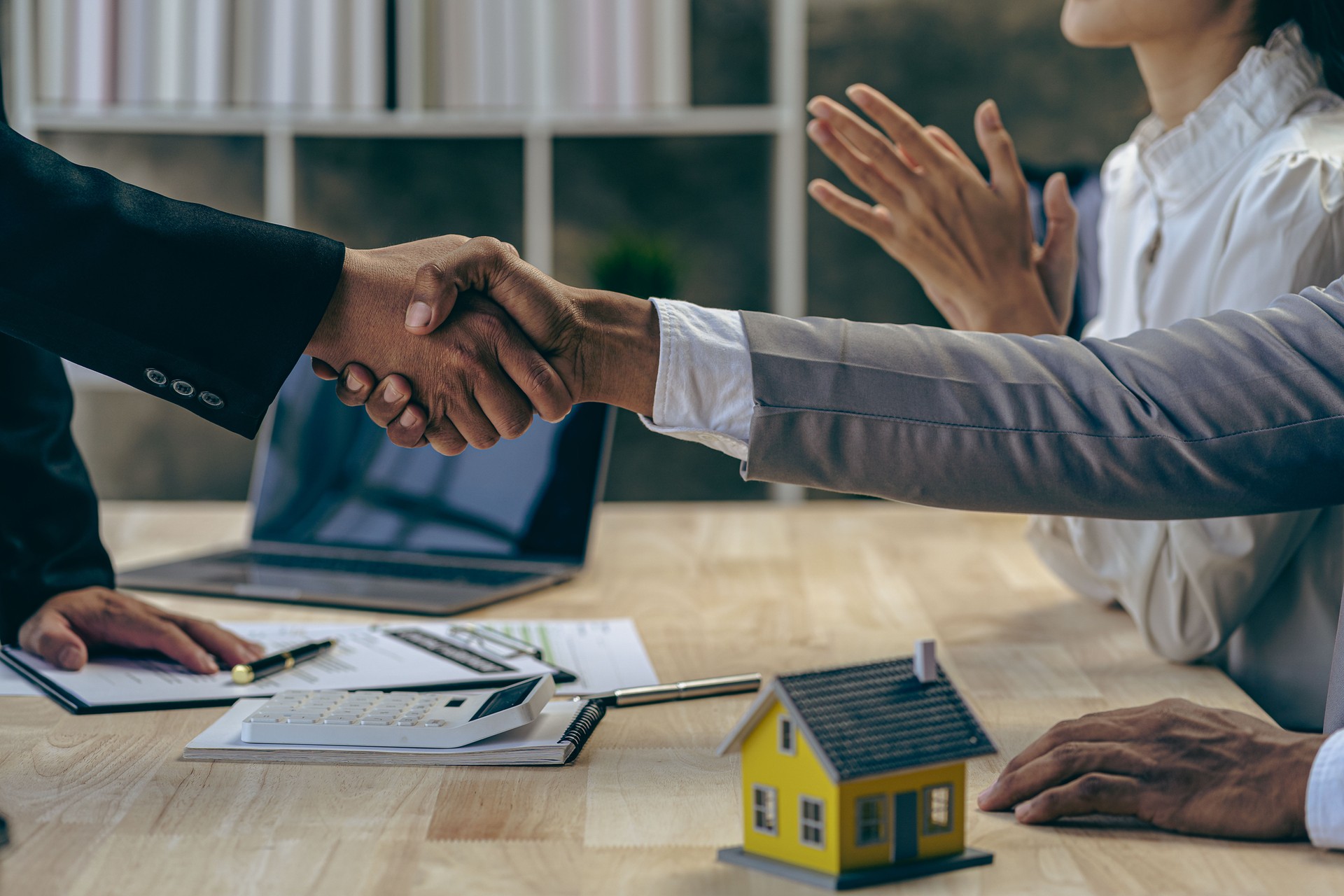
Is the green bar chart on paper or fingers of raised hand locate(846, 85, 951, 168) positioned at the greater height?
fingers of raised hand locate(846, 85, 951, 168)

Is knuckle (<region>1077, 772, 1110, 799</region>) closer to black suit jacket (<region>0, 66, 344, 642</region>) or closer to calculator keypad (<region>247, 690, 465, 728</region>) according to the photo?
calculator keypad (<region>247, 690, 465, 728</region>)

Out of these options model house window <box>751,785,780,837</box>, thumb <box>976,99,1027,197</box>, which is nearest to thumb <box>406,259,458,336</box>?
model house window <box>751,785,780,837</box>

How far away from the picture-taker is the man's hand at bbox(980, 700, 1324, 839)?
0.67 m

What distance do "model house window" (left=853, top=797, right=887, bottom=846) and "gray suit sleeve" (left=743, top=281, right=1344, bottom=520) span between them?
0.28m

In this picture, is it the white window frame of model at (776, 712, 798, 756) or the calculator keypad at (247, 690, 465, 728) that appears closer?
the white window frame of model at (776, 712, 798, 756)

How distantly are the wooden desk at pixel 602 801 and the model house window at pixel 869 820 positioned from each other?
31 millimetres

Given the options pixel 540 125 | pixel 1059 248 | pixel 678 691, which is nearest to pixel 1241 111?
pixel 1059 248

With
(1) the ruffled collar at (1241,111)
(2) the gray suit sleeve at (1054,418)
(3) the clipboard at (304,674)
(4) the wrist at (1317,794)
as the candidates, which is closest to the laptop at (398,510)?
(3) the clipboard at (304,674)

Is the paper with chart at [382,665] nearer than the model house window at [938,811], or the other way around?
the model house window at [938,811]

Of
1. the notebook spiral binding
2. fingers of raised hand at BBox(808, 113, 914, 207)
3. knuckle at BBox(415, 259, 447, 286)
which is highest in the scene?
fingers of raised hand at BBox(808, 113, 914, 207)

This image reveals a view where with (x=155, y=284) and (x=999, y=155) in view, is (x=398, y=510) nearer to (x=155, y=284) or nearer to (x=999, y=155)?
(x=155, y=284)

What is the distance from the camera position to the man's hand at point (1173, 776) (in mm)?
674

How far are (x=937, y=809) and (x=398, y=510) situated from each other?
1.03 meters

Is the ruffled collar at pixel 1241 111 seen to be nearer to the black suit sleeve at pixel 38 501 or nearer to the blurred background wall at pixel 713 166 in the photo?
the black suit sleeve at pixel 38 501
